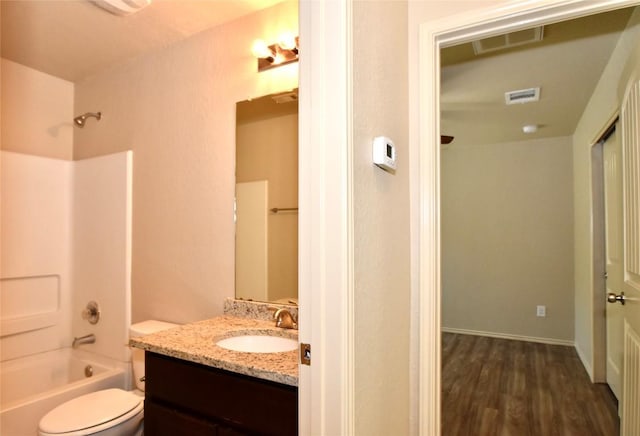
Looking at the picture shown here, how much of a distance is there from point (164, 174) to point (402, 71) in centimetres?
156

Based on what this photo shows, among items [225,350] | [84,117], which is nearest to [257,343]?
[225,350]

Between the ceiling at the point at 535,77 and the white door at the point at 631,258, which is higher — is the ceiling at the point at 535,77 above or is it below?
above

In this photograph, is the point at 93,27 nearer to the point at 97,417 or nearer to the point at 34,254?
the point at 34,254

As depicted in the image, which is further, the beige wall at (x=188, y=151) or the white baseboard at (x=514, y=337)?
the white baseboard at (x=514, y=337)

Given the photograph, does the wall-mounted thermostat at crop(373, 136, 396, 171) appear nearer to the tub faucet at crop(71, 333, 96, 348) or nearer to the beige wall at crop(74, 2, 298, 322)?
the beige wall at crop(74, 2, 298, 322)

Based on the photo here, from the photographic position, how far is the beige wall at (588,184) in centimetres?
212

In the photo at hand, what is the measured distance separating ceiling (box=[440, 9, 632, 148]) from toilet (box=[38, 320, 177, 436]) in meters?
2.66

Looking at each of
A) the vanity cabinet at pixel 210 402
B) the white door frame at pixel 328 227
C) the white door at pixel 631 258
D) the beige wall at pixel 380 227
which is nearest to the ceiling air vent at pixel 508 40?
the white door at pixel 631 258

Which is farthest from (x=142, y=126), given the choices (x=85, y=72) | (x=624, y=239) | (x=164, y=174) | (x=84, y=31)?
(x=624, y=239)

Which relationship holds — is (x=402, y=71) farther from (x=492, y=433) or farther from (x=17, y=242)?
(x=17, y=242)

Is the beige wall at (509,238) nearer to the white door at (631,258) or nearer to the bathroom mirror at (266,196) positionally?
the white door at (631,258)

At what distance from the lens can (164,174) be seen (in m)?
2.19

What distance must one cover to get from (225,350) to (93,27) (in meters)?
1.97

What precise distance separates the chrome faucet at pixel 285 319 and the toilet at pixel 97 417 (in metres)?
0.81
